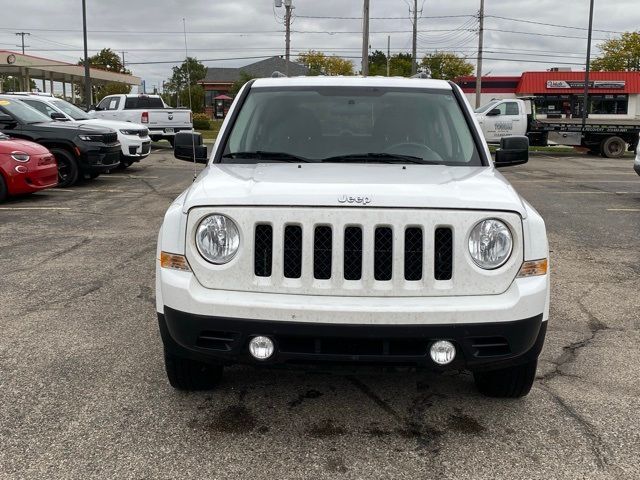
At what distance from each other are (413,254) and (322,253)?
41 cm

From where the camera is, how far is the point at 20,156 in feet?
35.0

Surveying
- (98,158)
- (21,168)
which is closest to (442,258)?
(21,168)

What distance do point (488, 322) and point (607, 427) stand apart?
947 millimetres

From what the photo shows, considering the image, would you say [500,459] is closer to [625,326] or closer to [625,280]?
[625,326]

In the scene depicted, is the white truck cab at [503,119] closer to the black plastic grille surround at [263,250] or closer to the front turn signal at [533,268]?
the front turn signal at [533,268]

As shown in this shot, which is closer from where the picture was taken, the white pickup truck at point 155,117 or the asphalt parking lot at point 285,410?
the asphalt parking lot at point 285,410

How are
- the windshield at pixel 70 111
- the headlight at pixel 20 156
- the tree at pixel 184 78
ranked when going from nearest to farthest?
the headlight at pixel 20 156
the windshield at pixel 70 111
the tree at pixel 184 78

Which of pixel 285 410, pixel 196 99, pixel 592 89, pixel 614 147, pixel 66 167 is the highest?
pixel 592 89

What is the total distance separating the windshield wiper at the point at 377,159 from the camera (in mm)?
4055

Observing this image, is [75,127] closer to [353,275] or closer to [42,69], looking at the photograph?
[353,275]

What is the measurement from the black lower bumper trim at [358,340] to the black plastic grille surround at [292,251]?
9.7 inches

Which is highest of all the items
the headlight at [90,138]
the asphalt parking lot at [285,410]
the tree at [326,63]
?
the tree at [326,63]

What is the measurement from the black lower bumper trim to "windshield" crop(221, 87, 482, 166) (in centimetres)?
138

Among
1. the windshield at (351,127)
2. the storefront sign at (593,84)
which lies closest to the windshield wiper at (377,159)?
the windshield at (351,127)
